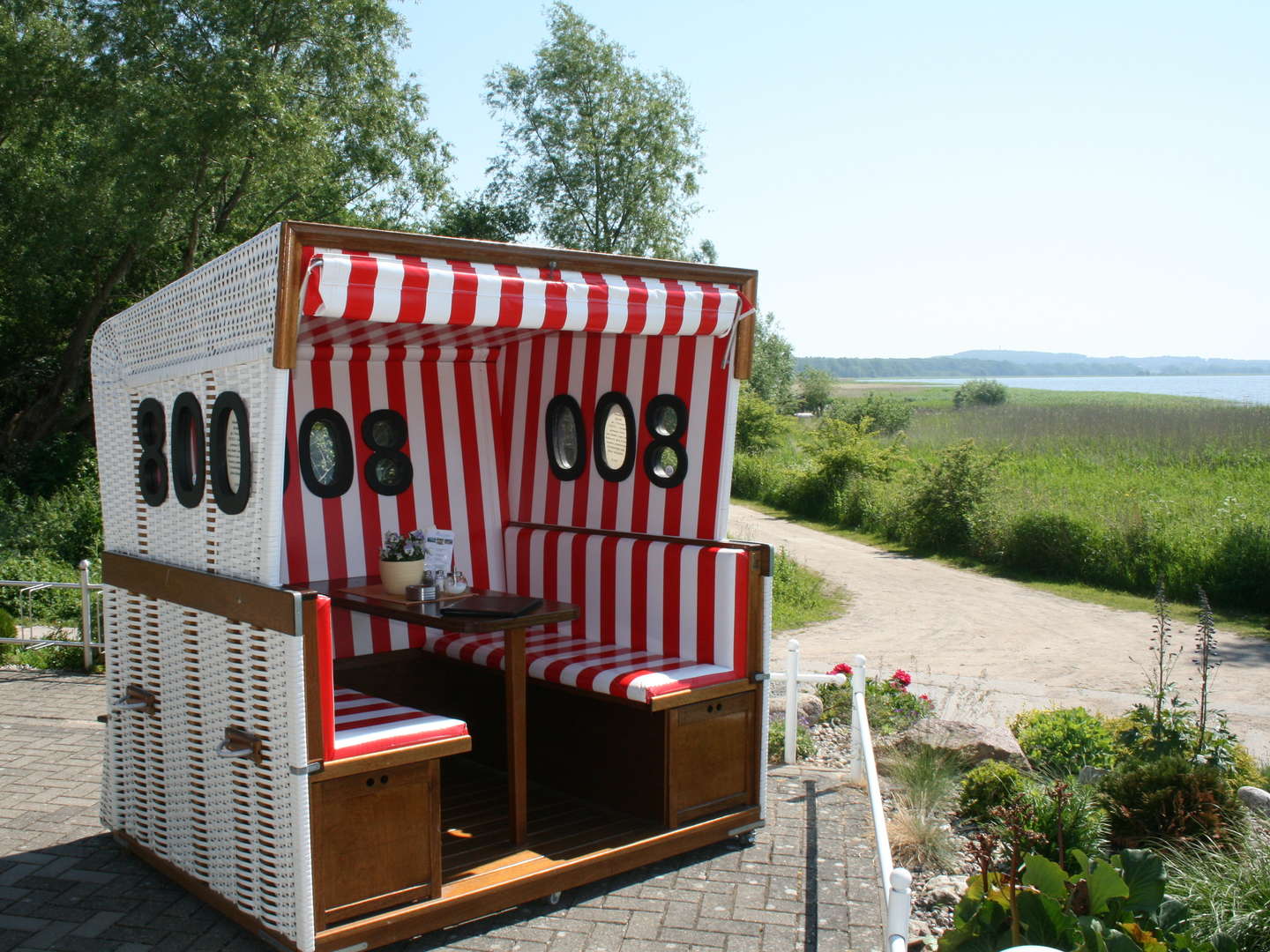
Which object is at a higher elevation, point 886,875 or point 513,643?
point 513,643

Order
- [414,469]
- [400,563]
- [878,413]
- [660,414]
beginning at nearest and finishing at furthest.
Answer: [400,563] < [660,414] < [414,469] < [878,413]

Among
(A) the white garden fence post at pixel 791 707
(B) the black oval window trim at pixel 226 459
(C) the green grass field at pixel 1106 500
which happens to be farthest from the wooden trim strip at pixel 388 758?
(C) the green grass field at pixel 1106 500

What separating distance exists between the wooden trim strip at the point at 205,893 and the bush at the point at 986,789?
338 centimetres

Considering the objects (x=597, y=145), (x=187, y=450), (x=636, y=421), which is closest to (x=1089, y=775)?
(x=636, y=421)

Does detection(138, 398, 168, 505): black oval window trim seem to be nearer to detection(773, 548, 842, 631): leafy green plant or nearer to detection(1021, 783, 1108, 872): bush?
detection(1021, 783, 1108, 872): bush

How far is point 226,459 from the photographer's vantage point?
15.6ft

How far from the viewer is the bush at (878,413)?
37.9 meters

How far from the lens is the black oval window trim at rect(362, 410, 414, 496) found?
6.88 m

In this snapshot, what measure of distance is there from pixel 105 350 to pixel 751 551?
11.4 feet

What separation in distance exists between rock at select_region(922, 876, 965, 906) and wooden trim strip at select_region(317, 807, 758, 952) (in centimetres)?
99

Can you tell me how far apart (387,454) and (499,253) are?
98.4 inches

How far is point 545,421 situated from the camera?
7.20 metres

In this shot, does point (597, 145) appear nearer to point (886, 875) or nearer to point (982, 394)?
point (886, 875)

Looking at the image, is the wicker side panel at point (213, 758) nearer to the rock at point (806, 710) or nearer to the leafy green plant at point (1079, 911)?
the leafy green plant at point (1079, 911)
